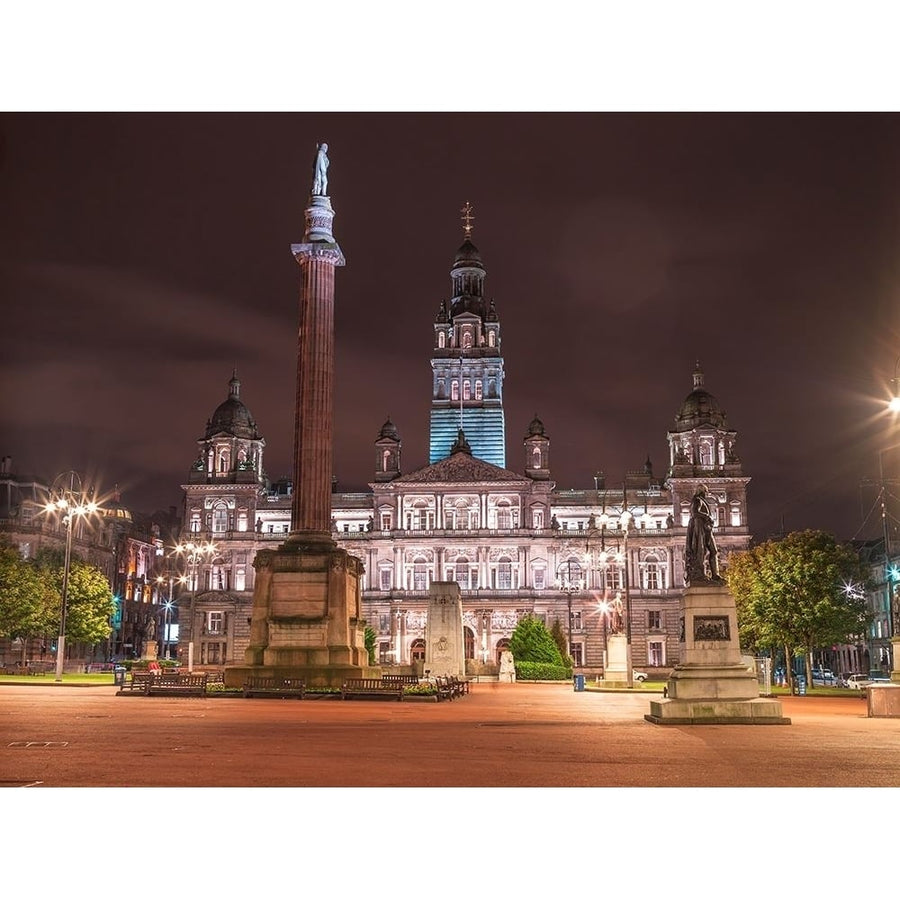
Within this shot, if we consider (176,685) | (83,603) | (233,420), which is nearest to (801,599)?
(176,685)

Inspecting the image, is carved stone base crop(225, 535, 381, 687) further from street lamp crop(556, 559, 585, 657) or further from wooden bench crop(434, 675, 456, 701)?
street lamp crop(556, 559, 585, 657)

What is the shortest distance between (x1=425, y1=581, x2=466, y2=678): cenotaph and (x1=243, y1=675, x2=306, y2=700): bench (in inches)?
762

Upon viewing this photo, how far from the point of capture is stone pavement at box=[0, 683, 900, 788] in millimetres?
13117

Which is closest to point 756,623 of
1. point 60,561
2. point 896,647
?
point 896,647

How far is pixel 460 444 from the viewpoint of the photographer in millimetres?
98125

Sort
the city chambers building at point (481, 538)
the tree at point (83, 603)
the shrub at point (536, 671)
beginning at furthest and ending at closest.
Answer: the city chambers building at point (481, 538) < the shrub at point (536, 671) < the tree at point (83, 603)

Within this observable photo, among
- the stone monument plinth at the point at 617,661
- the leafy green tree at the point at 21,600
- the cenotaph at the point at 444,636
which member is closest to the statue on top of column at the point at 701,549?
the stone monument plinth at the point at 617,661

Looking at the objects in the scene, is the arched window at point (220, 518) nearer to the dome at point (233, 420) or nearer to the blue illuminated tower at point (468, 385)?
the dome at point (233, 420)

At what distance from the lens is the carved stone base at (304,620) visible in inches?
1320

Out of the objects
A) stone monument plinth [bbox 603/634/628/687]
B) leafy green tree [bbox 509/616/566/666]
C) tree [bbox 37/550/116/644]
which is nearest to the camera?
stone monument plinth [bbox 603/634/628/687]

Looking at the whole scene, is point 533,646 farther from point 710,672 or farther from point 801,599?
point 710,672

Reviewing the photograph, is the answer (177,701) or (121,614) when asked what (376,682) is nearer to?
Answer: (177,701)

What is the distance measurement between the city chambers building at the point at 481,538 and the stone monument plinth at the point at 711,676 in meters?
69.3

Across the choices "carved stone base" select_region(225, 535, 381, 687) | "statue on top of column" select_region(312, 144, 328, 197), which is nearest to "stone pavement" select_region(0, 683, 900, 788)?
"carved stone base" select_region(225, 535, 381, 687)
